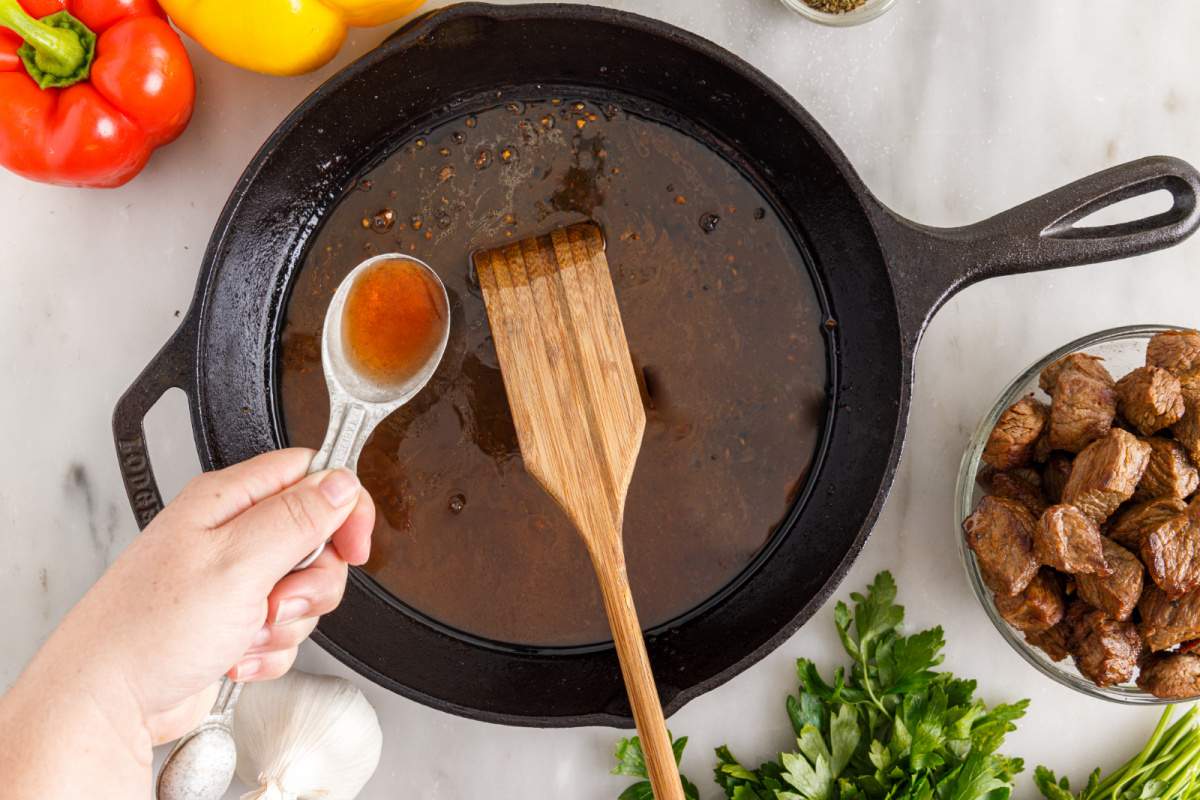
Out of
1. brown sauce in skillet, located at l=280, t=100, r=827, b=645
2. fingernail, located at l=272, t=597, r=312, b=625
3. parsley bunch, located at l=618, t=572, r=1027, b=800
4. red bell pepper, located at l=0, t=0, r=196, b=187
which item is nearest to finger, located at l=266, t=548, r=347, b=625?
fingernail, located at l=272, t=597, r=312, b=625

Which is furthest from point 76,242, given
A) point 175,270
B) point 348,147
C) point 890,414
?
point 890,414

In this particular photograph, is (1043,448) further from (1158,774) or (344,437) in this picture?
(344,437)

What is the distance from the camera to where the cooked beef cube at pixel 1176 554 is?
44.8 inches

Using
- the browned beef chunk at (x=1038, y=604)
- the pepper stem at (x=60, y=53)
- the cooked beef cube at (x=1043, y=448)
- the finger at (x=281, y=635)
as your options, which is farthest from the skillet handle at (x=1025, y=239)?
the pepper stem at (x=60, y=53)

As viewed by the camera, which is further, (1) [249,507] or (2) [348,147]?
(2) [348,147]

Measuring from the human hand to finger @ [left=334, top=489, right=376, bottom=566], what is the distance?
8cm

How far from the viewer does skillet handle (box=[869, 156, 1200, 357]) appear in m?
1.16

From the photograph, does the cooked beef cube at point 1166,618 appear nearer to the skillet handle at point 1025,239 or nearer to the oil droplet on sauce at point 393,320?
the skillet handle at point 1025,239

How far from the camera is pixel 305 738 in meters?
1.33

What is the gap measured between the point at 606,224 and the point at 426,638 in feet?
2.23

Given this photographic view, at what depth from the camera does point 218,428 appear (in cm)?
138

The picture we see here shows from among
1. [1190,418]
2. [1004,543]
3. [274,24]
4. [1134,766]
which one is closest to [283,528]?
[274,24]

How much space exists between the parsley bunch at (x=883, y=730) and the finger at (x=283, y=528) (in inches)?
23.6

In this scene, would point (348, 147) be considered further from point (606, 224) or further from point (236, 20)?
point (606, 224)
